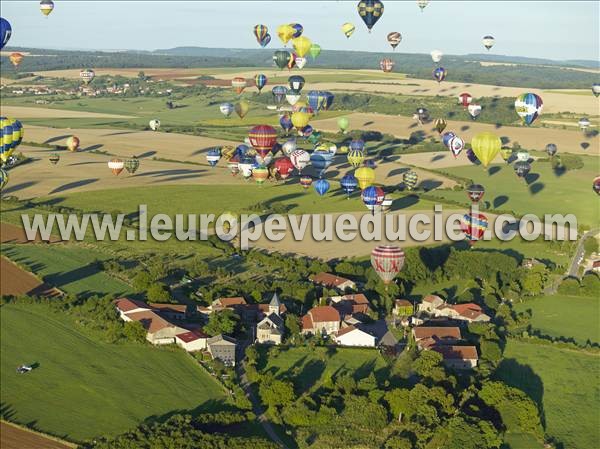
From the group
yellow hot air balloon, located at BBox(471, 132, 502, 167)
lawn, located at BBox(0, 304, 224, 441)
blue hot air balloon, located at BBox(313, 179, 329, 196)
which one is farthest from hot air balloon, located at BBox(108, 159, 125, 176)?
lawn, located at BBox(0, 304, 224, 441)

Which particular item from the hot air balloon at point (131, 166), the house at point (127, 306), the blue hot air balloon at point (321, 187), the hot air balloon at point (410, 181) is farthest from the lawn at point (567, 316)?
the hot air balloon at point (131, 166)

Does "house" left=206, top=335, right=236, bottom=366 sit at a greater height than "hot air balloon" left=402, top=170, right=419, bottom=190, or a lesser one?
lesser

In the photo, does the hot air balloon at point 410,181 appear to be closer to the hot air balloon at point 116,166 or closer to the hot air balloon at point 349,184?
the hot air balloon at point 349,184

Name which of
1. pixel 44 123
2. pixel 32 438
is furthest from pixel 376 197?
pixel 44 123

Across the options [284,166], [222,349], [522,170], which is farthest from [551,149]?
[222,349]

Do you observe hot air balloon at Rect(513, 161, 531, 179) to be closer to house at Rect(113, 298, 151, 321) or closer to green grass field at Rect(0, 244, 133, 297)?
green grass field at Rect(0, 244, 133, 297)

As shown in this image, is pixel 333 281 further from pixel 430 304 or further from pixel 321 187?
pixel 321 187
